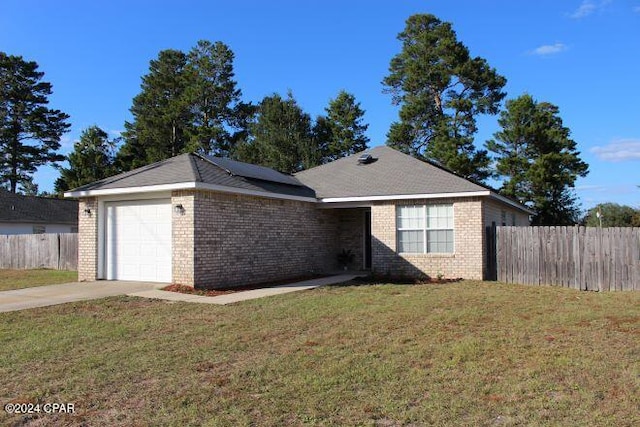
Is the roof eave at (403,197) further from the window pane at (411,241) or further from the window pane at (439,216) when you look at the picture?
the window pane at (411,241)

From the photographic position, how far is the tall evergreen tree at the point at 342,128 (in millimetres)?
38750

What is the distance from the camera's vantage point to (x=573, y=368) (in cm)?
575

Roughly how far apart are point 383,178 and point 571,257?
6536 mm

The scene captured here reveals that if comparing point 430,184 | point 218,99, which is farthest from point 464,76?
point 430,184

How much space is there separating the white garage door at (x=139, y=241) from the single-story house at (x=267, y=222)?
3 centimetres

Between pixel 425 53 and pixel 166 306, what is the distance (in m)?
30.5

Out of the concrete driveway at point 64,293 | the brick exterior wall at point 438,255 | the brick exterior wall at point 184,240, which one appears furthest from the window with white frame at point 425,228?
the concrete driveway at point 64,293

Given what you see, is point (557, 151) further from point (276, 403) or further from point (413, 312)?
point (276, 403)

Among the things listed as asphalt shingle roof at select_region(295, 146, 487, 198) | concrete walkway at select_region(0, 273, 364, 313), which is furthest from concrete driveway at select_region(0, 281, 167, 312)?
asphalt shingle roof at select_region(295, 146, 487, 198)

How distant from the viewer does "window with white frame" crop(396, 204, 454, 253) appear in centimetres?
1588

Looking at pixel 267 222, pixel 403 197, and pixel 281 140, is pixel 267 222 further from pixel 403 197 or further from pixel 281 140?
pixel 281 140

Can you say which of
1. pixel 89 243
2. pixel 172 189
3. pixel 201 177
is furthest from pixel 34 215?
pixel 201 177

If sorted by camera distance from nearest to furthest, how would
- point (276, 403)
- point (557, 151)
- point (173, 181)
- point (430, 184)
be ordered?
point (276, 403), point (173, 181), point (430, 184), point (557, 151)

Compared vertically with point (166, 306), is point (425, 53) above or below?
above
